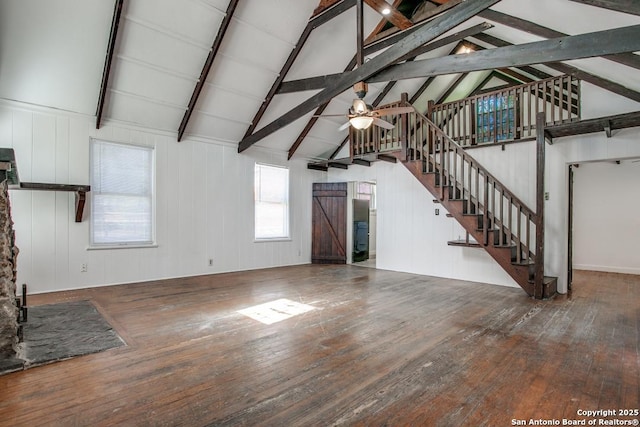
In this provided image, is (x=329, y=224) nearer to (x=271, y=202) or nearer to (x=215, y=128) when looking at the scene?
(x=271, y=202)

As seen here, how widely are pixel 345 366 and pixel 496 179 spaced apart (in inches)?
192

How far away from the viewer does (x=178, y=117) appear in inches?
245

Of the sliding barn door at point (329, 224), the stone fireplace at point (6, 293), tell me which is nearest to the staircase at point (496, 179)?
the sliding barn door at point (329, 224)

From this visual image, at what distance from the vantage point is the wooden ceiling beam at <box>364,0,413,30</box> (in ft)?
16.9

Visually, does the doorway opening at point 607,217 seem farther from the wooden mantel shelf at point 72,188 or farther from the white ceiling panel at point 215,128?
the wooden mantel shelf at point 72,188

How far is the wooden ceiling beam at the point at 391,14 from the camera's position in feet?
16.9

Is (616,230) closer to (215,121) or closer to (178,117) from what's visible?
(215,121)

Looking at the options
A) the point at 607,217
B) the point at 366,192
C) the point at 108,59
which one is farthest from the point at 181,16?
the point at 607,217

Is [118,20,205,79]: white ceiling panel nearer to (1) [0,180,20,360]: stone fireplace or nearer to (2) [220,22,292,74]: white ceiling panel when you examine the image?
(2) [220,22,292,74]: white ceiling panel

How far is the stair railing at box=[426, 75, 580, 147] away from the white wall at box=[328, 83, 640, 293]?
0.24 meters

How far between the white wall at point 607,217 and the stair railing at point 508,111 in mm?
2279

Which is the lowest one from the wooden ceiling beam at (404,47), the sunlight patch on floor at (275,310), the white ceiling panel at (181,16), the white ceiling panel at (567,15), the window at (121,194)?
the sunlight patch on floor at (275,310)

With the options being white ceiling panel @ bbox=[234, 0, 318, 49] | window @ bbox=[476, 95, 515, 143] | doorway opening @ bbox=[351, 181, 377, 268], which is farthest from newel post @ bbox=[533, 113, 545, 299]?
white ceiling panel @ bbox=[234, 0, 318, 49]

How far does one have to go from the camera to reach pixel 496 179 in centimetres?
605
